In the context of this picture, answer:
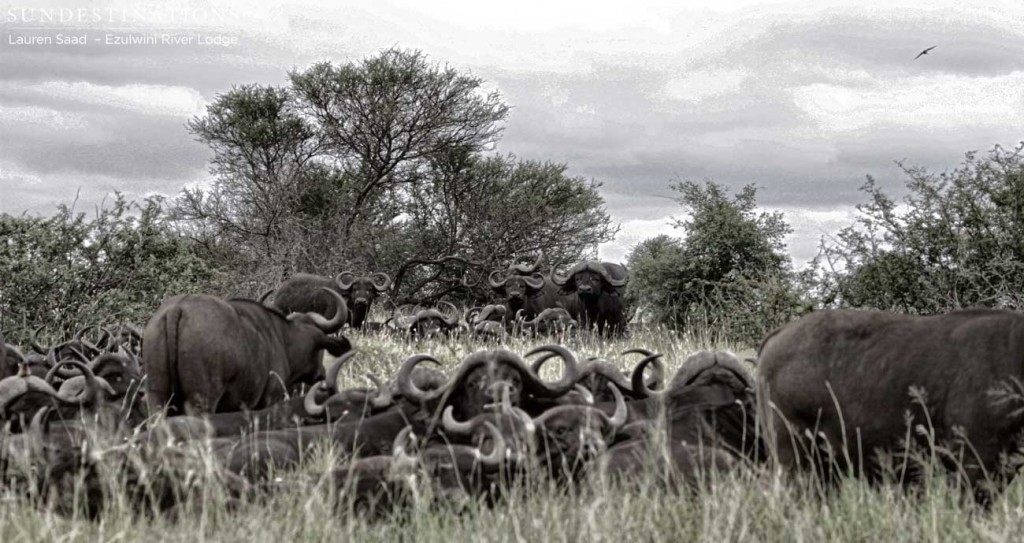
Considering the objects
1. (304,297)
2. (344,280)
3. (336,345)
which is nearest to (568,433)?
(336,345)

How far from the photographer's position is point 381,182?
91.8 feet

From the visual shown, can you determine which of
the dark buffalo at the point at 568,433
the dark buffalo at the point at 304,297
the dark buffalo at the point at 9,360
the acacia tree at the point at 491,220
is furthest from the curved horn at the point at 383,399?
the acacia tree at the point at 491,220

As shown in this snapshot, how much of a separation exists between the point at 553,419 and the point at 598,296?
1241cm

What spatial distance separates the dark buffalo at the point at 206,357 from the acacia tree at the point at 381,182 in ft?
54.7

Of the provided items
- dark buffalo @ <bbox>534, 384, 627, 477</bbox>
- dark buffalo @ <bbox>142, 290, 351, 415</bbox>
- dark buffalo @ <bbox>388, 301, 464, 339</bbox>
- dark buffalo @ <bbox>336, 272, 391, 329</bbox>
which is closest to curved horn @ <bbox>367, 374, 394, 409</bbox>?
dark buffalo @ <bbox>142, 290, 351, 415</bbox>

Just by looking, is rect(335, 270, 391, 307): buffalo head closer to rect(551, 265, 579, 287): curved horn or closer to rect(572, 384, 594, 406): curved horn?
rect(551, 265, 579, 287): curved horn

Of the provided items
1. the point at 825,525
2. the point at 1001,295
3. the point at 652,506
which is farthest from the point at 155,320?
the point at 1001,295

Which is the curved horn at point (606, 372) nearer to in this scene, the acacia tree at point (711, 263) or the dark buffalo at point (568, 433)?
the dark buffalo at point (568, 433)

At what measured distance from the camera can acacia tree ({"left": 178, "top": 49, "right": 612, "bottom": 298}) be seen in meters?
26.0

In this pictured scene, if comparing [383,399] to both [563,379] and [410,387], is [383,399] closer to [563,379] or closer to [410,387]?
[410,387]

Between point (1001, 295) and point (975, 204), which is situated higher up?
point (975, 204)

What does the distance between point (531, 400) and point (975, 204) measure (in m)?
8.68

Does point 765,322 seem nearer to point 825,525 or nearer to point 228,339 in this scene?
point 228,339

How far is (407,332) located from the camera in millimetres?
14586
